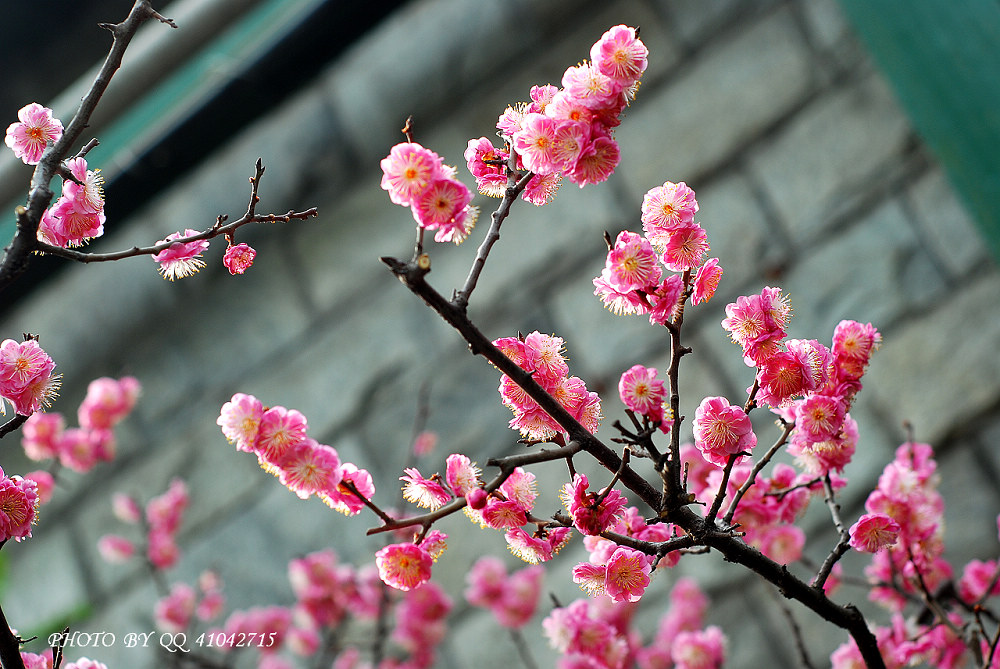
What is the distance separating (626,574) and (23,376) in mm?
674

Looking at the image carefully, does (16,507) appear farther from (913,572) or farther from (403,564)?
(913,572)

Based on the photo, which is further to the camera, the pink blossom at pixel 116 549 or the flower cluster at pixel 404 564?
the pink blossom at pixel 116 549

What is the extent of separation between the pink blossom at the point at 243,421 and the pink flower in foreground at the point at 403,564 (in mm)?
177

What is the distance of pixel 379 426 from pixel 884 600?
1.32m

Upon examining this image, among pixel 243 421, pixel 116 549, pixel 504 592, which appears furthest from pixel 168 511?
pixel 243 421

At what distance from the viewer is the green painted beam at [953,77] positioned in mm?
1597

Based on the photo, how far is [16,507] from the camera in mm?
859

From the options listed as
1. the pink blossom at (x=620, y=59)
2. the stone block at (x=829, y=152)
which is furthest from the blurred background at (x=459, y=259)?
the pink blossom at (x=620, y=59)

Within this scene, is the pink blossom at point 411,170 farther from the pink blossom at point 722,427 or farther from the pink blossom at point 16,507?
the pink blossom at point 16,507

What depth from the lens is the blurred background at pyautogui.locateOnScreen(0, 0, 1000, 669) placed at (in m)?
1.82

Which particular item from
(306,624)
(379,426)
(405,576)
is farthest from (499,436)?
(405,576)

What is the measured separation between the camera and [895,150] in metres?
1.91

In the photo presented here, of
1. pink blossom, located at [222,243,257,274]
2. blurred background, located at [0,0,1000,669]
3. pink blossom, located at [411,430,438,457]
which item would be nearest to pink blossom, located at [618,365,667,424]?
pink blossom, located at [222,243,257,274]

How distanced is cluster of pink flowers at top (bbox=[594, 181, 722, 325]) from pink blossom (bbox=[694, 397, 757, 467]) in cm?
12
